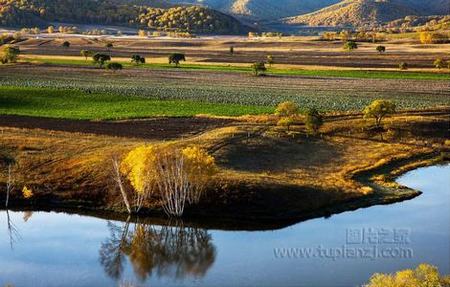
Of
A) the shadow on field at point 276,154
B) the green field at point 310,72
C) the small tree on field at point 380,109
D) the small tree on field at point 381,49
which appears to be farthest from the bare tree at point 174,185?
the small tree on field at point 381,49

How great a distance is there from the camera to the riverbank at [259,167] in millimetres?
52438

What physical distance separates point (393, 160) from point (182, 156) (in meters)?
26.6

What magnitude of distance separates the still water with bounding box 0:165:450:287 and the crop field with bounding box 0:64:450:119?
3607 cm

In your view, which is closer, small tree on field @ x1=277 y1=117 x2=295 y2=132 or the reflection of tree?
the reflection of tree

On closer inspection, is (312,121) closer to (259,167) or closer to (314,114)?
(314,114)

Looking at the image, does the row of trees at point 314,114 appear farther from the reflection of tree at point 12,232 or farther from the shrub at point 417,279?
the shrub at point 417,279

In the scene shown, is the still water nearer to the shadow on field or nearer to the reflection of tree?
the reflection of tree

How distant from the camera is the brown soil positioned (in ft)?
241

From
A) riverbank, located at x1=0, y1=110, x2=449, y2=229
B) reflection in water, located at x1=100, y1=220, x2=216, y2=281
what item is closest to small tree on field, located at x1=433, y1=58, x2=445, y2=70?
riverbank, located at x1=0, y1=110, x2=449, y2=229

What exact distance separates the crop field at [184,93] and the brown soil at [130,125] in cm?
431

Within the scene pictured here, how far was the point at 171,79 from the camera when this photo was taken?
127 metres

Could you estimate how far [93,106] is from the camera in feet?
305

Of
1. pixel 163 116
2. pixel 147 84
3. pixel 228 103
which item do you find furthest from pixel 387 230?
pixel 147 84

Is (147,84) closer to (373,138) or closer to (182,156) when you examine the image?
(373,138)
